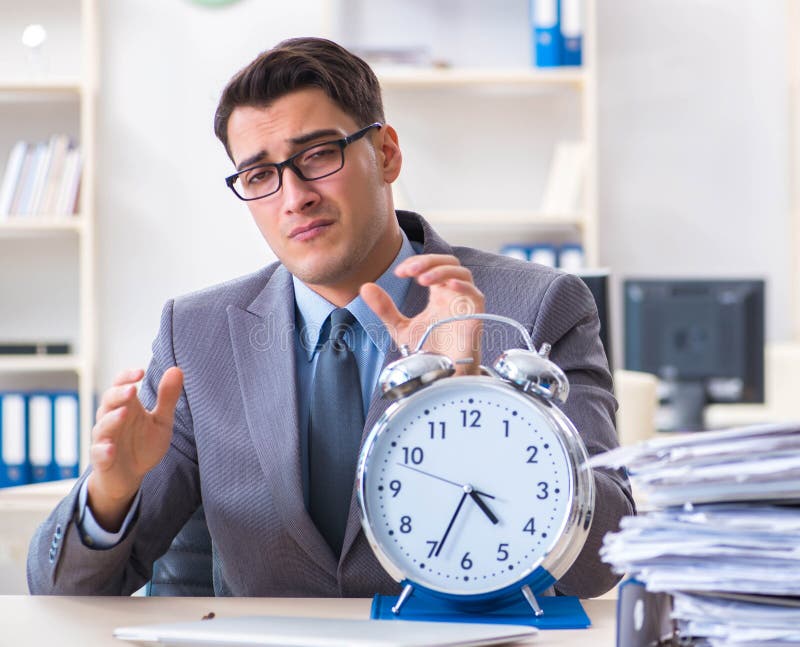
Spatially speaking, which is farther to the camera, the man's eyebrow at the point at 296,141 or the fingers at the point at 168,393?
the man's eyebrow at the point at 296,141

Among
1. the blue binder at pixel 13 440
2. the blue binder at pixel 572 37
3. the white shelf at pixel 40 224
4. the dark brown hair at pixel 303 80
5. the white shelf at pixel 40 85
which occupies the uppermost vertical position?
the blue binder at pixel 572 37

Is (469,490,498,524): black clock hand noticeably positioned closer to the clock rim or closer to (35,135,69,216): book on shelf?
the clock rim

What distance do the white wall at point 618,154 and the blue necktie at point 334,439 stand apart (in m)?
3.07

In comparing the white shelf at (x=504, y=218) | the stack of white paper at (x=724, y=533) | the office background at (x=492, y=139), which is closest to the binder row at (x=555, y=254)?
the white shelf at (x=504, y=218)

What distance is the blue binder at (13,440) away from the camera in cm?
408

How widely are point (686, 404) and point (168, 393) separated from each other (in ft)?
9.56

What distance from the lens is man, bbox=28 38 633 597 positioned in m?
1.32

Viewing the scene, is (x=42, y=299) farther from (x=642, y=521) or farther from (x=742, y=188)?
(x=642, y=521)

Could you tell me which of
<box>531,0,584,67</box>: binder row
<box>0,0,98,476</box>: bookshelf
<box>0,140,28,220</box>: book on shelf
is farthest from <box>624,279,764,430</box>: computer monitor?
<box>0,140,28,220</box>: book on shelf

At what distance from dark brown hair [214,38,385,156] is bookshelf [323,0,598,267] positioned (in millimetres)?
2898

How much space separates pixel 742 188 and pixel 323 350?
358 centimetres

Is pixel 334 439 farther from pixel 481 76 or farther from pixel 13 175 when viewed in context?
pixel 13 175

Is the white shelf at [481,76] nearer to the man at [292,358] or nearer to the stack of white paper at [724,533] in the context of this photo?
the man at [292,358]

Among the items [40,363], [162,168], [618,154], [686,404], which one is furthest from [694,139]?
[40,363]
